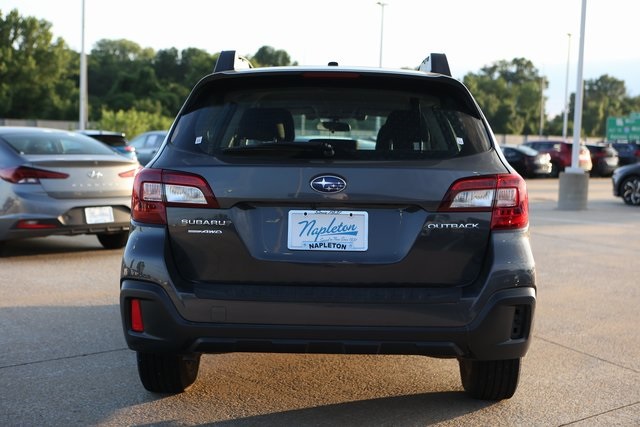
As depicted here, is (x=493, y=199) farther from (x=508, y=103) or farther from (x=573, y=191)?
(x=508, y=103)

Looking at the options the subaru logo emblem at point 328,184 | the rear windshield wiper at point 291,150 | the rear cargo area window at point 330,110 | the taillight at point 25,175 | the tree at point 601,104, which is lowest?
the taillight at point 25,175

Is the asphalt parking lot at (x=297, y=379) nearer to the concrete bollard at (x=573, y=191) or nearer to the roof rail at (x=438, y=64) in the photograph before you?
the roof rail at (x=438, y=64)

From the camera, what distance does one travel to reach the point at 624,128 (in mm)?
43031

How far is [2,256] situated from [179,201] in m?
6.00

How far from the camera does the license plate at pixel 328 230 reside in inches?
133

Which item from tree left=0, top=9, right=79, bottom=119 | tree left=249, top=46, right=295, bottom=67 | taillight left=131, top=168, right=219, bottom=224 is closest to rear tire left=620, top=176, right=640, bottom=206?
taillight left=131, top=168, right=219, bottom=224

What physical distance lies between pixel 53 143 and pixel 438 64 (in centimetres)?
593

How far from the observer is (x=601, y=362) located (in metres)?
4.95

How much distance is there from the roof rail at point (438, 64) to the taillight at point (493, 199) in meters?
0.89

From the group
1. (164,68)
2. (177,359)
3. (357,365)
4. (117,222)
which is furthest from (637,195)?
(164,68)

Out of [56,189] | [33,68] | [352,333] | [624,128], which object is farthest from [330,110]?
[33,68]

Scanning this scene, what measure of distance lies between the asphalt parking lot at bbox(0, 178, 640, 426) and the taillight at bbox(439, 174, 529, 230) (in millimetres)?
1037

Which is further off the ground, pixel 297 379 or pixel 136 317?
pixel 136 317

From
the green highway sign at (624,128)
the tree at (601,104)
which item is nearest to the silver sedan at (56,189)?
the green highway sign at (624,128)
